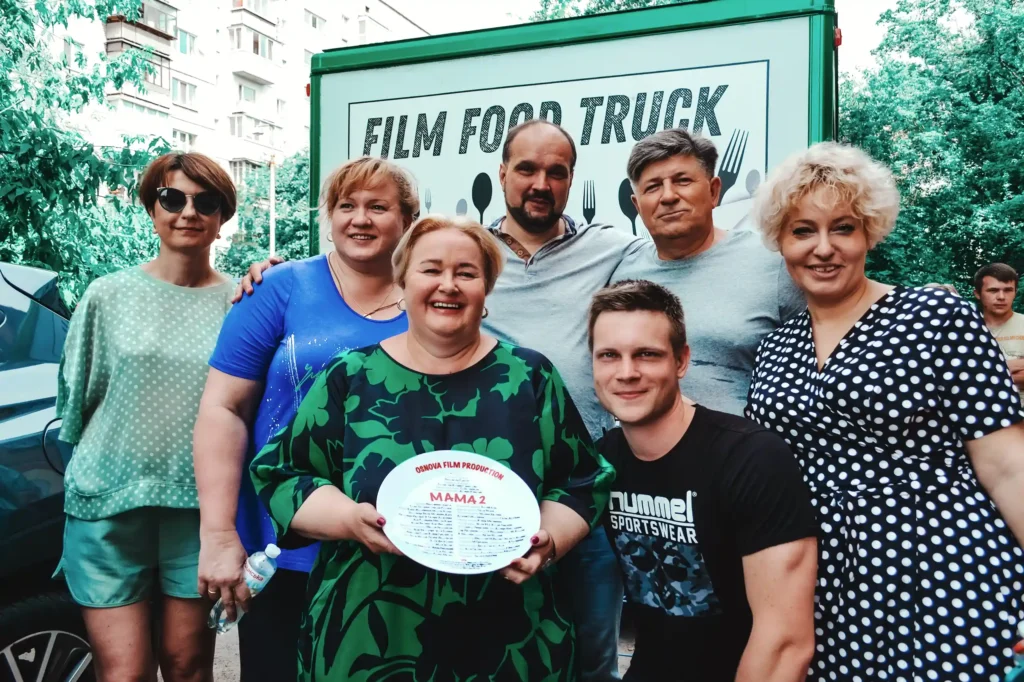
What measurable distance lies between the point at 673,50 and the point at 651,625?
9.34 ft

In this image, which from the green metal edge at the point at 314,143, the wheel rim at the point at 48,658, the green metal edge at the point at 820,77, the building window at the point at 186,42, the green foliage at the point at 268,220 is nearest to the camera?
the wheel rim at the point at 48,658

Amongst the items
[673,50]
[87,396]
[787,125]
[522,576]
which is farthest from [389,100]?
[522,576]

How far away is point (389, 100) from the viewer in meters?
4.65

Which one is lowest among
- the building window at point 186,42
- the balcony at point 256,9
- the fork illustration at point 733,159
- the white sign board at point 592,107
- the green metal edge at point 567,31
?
the fork illustration at point 733,159

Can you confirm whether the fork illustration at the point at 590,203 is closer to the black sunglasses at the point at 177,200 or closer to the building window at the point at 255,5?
the black sunglasses at the point at 177,200

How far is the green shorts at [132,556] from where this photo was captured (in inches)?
100

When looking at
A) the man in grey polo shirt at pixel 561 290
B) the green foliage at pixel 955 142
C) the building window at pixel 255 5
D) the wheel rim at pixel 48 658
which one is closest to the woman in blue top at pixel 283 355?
the man in grey polo shirt at pixel 561 290

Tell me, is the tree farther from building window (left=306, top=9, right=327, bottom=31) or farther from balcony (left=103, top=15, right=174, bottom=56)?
building window (left=306, top=9, right=327, bottom=31)

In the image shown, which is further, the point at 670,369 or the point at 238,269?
the point at 238,269

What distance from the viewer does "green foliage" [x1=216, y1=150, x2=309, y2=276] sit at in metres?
31.5

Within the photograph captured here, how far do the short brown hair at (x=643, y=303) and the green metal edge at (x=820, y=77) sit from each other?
203 centimetres

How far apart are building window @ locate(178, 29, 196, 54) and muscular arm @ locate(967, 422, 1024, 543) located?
42791 millimetres

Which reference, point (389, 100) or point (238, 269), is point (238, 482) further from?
point (238, 269)

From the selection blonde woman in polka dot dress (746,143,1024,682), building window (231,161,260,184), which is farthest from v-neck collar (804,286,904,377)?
building window (231,161,260,184)
